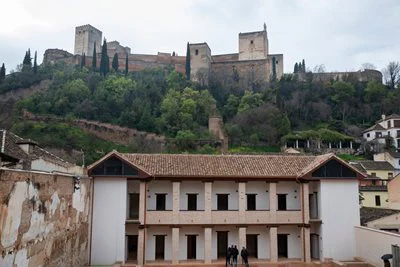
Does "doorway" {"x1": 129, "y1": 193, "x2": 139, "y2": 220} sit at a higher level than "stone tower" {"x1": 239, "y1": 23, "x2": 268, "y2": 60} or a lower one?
lower

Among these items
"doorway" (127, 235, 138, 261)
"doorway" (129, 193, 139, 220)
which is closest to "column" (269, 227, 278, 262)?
"doorway" (127, 235, 138, 261)

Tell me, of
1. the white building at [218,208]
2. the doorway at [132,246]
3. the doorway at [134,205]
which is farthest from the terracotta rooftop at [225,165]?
the doorway at [132,246]

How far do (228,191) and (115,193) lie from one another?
21.7 feet

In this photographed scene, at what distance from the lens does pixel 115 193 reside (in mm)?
19797

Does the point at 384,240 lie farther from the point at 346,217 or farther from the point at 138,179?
the point at 138,179

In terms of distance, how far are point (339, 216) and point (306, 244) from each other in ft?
8.08

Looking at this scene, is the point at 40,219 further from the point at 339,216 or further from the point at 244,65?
the point at 244,65

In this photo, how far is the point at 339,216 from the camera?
2061cm

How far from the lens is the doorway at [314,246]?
21141 millimetres

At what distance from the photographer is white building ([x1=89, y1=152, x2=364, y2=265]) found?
1978cm

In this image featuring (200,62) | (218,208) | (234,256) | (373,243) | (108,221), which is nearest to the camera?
(373,243)

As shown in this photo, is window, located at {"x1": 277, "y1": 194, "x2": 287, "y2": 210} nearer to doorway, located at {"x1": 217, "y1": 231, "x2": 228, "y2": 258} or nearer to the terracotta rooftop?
the terracotta rooftop

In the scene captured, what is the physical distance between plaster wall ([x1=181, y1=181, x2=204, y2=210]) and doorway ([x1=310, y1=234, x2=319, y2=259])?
685cm

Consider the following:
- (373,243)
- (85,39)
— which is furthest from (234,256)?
(85,39)
